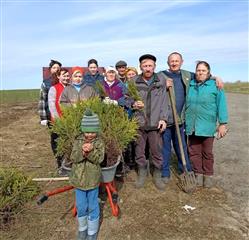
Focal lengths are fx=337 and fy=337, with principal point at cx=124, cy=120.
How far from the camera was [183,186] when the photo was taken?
5.47m

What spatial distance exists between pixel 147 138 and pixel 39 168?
2.61 metres

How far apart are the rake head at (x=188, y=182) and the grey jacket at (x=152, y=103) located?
964 millimetres

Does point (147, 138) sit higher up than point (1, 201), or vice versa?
point (147, 138)

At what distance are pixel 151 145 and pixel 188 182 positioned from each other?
840 mm

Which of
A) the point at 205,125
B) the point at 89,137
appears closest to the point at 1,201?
the point at 89,137

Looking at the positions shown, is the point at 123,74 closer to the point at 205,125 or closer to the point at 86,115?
the point at 205,125

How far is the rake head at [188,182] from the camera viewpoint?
541 cm

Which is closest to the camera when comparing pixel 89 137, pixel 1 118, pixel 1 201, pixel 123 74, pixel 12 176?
pixel 89 137

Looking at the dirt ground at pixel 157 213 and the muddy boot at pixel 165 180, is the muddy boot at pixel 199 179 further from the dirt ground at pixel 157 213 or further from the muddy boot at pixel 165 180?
the muddy boot at pixel 165 180

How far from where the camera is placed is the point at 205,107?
5422mm

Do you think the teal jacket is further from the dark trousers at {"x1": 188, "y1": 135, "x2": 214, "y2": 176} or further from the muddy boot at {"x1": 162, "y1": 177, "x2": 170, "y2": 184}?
the muddy boot at {"x1": 162, "y1": 177, "x2": 170, "y2": 184}

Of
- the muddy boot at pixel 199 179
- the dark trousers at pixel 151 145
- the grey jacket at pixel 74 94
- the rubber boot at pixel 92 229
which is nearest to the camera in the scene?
the rubber boot at pixel 92 229

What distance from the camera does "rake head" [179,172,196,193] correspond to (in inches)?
213

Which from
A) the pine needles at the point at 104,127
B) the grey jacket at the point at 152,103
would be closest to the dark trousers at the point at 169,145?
the grey jacket at the point at 152,103
